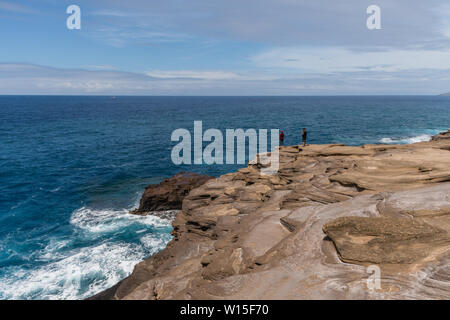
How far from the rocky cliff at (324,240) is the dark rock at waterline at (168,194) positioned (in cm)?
1132

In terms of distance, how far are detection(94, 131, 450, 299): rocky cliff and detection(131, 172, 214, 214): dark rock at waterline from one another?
1132cm

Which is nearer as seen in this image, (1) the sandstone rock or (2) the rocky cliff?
(2) the rocky cliff

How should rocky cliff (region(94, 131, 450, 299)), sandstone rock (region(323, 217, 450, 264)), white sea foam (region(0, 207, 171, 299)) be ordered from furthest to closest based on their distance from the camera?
white sea foam (region(0, 207, 171, 299)) → sandstone rock (region(323, 217, 450, 264)) → rocky cliff (region(94, 131, 450, 299))

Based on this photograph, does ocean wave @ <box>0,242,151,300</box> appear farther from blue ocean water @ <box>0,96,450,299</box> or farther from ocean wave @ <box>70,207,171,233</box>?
ocean wave @ <box>70,207,171,233</box>

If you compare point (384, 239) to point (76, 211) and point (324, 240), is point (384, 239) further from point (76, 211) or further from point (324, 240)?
point (76, 211)

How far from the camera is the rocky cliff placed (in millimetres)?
9098

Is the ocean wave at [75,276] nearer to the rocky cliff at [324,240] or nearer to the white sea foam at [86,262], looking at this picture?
the white sea foam at [86,262]

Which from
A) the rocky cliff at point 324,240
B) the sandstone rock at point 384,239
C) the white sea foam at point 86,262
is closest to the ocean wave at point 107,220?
the white sea foam at point 86,262

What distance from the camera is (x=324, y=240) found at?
1166 cm

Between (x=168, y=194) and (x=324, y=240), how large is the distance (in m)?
27.0

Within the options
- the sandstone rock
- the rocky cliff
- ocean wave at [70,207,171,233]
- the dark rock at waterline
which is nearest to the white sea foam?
ocean wave at [70,207,171,233]

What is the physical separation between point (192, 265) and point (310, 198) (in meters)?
8.56

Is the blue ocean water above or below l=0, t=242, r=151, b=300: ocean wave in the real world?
above
